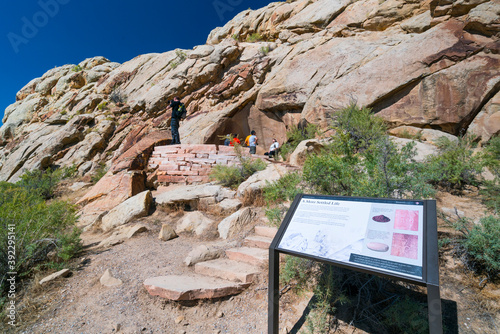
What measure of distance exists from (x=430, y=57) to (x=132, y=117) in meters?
16.0

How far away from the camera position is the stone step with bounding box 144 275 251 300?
276 cm

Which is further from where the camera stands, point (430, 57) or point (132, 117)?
point (132, 117)

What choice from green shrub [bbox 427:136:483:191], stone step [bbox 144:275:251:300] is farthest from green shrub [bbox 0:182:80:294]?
green shrub [bbox 427:136:483:191]

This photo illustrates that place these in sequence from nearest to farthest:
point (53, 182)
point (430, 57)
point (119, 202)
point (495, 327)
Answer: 1. point (495, 327)
2. point (119, 202)
3. point (430, 57)
4. point (53, 182)

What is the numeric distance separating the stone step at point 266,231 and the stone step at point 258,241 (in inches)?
4.4

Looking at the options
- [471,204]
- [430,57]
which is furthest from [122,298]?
[430,57]

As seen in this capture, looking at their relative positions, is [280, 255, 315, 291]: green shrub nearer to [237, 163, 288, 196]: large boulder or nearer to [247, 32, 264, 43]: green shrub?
[237, 163, 288, 196]: large boulder

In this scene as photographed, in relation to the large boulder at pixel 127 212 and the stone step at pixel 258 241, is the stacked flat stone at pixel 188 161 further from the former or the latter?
the stone step at pixel 258 241

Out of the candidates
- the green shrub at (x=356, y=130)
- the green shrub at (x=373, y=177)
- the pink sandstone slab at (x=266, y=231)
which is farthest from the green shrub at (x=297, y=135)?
the pink sandstone slab at (x=266, y=231)

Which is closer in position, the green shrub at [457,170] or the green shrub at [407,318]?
the green shrub at [407,318]

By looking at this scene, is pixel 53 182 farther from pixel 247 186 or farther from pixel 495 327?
pixel 495 327

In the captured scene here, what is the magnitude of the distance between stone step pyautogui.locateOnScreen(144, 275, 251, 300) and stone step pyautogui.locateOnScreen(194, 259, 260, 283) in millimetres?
99

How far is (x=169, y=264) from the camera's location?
150 inches

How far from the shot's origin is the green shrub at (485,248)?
7.95 feet
